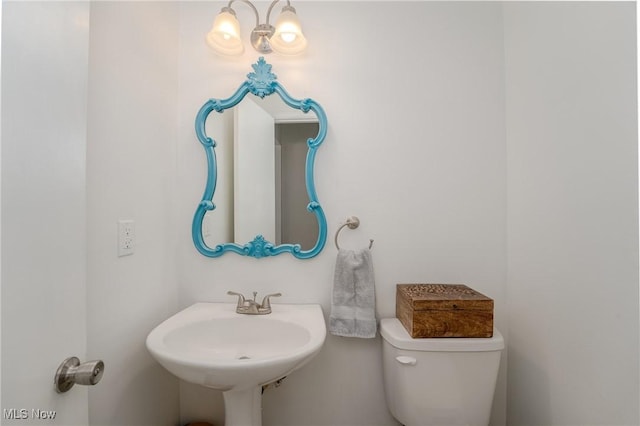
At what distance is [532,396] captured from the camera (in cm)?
108

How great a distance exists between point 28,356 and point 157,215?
2.34 feet

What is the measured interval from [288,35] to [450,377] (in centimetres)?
142

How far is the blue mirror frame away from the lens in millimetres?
1250

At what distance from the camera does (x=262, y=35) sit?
1.20 meters

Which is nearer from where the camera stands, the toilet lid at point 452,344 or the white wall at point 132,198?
the white wall at point 132,198

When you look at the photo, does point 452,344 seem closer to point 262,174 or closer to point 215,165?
point 262,174

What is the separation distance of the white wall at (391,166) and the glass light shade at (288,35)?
0.06 meters

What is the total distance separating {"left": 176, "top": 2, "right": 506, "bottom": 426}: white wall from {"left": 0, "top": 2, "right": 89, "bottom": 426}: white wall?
70 cm

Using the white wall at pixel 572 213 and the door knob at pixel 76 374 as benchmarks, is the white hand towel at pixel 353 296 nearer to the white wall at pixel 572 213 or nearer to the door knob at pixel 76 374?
the white wall at pixel 572 213

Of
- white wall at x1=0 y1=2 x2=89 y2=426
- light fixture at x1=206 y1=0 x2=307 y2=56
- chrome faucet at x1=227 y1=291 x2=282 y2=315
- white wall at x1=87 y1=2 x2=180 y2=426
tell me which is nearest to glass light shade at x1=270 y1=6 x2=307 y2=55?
light fixture at x1=206 y1=0 x2=307 y2=56

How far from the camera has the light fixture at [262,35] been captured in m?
1.15

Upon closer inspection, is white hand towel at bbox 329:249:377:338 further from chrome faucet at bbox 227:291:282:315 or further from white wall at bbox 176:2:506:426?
chrome faucet at bbox 227:291:282:315

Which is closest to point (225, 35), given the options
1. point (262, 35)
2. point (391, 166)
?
point (262, 35)

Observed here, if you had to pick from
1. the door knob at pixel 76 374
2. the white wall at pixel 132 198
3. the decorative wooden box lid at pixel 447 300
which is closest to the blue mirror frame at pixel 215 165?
the white wall at pixel 132 198
